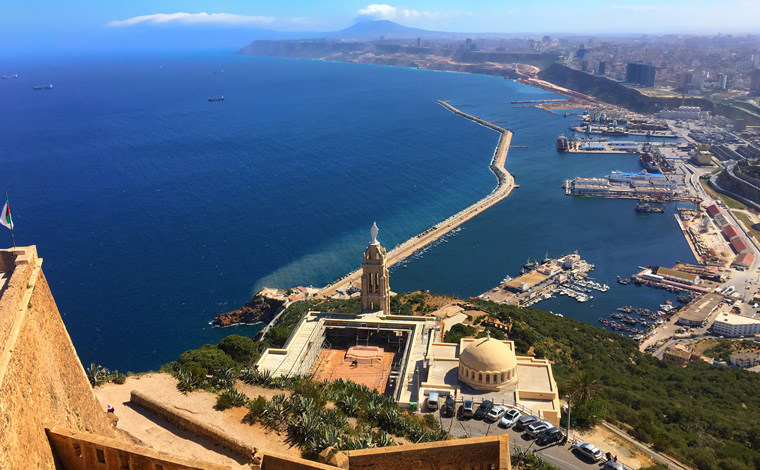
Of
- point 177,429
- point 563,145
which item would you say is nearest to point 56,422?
point 177,429

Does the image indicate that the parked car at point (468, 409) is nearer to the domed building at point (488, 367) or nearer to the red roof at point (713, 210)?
the domed building at point (488, 367)

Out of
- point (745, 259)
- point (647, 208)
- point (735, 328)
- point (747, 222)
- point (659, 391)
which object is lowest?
point (735, 328)

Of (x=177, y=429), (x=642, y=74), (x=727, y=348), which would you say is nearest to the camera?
(x=177, y=429)

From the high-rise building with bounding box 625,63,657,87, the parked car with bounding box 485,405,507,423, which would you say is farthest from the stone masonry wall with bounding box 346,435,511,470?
the high-rise building with bounding box 625,63,657,87

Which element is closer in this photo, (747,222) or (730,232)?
(730,232)

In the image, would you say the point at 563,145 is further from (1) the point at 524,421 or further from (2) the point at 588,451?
(2) the point at 588,451

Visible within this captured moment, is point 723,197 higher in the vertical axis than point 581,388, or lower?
lower

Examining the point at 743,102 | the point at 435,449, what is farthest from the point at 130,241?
the point at 743,102
